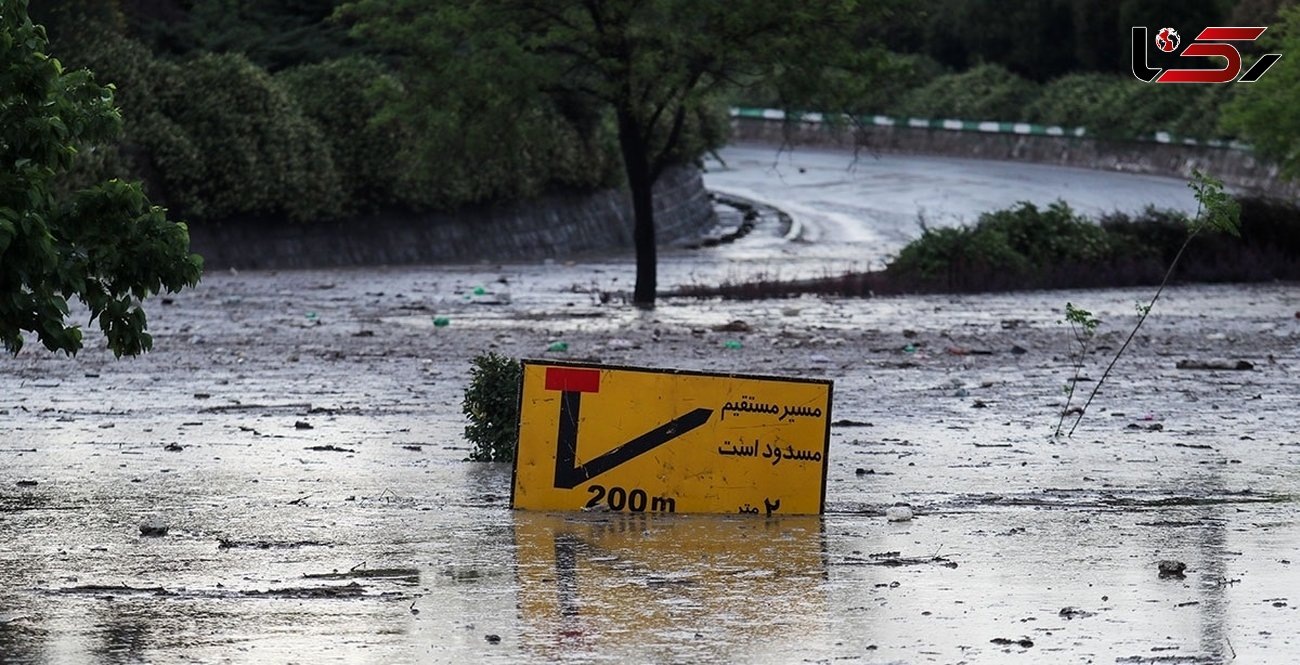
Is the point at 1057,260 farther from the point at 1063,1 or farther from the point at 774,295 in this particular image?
the point at 1063,1

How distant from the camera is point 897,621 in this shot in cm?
793

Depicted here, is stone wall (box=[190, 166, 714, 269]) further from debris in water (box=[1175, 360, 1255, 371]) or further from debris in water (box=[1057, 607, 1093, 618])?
debris in water (box=[1057, 607, 1093, 618])

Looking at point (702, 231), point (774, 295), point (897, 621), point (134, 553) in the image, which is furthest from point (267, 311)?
point (702, 231)

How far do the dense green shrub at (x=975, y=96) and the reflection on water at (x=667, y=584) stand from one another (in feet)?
206

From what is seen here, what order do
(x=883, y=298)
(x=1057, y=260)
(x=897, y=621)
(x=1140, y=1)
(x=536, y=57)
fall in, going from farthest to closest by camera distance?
(x=1140, y=1)
(x=1057, y=260)
(x=883, y=298)
(x=536, y=57)
(x=897, y=621)

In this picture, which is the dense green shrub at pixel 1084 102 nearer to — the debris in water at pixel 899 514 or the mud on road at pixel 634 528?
the mud on road at pixel 634 528

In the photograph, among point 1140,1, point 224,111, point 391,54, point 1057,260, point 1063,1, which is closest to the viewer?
point 1057,260

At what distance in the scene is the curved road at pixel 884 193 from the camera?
42.2 metres

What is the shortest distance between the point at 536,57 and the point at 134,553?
16193 mm

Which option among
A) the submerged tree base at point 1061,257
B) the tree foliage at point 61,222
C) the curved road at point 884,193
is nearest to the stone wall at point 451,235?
the curved road at point 884,193

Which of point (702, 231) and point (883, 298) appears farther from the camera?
point (702, 231)

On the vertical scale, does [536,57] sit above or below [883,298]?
above

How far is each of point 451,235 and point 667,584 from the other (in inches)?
1240

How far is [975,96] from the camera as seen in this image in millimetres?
73562
